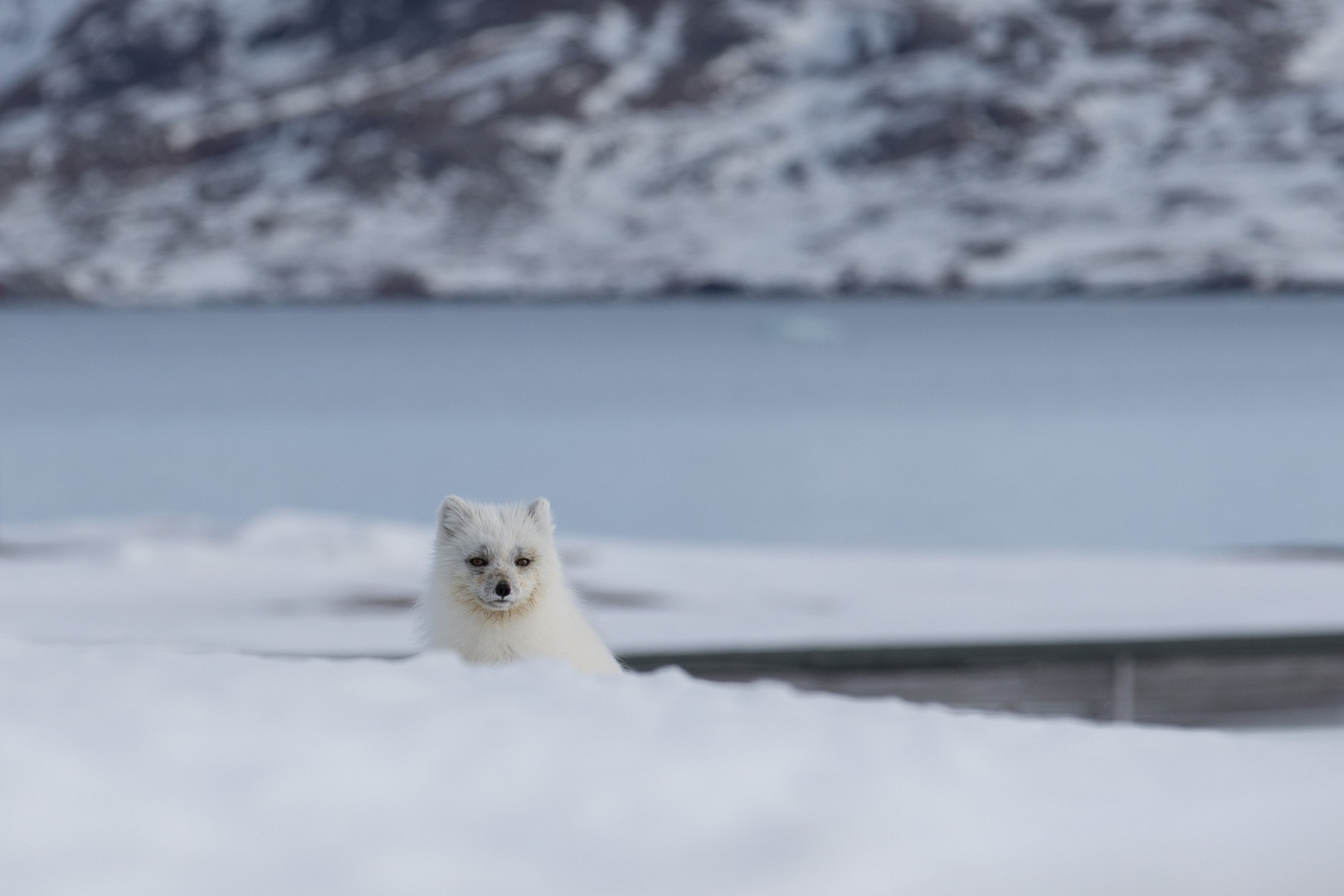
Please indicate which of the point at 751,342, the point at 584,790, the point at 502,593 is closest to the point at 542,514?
the point at 502,593

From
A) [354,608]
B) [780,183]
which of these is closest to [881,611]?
[354,608]

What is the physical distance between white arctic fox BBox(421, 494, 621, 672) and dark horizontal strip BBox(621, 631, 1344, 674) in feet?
11.8

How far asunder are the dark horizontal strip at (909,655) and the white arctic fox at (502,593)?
11.8 feet

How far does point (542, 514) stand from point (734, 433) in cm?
5061

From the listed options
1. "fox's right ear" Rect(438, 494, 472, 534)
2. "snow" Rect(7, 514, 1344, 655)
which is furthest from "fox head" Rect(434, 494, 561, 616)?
"snow" Rect(7, 514, 1344, 655)

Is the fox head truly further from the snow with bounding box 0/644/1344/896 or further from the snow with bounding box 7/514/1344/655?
the snow with bounding box 7/514/1344/655

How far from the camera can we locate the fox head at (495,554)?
516cm

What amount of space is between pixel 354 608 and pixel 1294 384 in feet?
252

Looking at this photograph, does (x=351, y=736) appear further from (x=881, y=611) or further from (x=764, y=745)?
(x=881, y=611)

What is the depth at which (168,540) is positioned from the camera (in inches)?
616

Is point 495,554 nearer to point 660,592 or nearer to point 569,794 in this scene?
point 569,794

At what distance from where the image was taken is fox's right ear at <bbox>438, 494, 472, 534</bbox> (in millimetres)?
5508

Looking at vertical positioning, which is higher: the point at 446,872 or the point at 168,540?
the point at 168,540

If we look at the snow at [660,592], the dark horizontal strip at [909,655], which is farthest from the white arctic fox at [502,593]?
the snow at [660,592]
